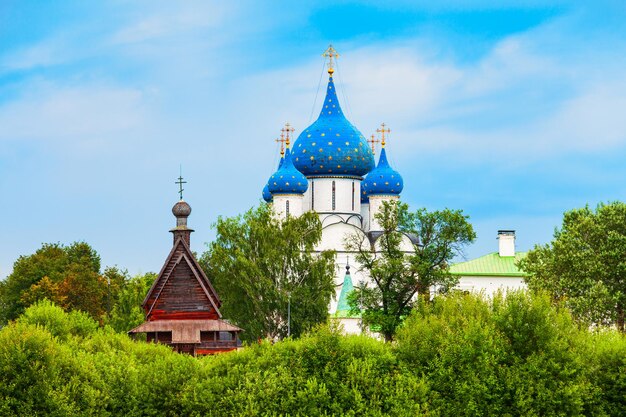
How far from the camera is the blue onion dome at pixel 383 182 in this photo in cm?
8662

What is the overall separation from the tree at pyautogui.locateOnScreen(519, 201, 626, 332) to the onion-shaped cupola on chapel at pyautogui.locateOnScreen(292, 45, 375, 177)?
95.2 ft

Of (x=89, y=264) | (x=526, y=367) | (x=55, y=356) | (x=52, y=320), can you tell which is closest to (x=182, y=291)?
(x=52, y=320)

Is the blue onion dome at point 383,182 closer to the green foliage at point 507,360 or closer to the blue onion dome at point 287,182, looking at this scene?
the blue onion dome at point 287,182

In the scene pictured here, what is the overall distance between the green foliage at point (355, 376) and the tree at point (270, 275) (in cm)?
2619

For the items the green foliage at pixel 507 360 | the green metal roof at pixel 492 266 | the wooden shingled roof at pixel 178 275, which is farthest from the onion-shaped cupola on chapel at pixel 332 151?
the green foliage at pixel 507 360

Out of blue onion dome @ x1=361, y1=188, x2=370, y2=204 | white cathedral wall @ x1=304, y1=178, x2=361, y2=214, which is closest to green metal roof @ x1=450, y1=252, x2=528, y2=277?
blue onion dome @ x1=361, y1=188, x2=370, y2=204

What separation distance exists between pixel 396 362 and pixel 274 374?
149 inches

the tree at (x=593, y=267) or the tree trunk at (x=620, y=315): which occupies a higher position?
the tree at (x=593, y=267)

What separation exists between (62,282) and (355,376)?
47047 millimetres

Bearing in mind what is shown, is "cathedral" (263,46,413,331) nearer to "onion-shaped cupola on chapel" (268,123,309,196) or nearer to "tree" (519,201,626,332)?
"onion-shaped cupola on chapel" (268,123,309,196)

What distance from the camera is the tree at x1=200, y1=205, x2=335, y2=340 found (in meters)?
63.1

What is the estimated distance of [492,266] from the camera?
90.4 metres

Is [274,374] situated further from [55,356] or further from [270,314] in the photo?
[270,314]

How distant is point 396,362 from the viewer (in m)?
35.3
